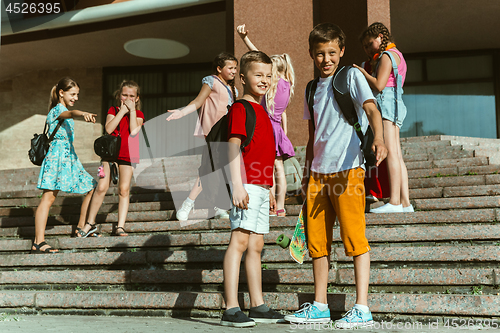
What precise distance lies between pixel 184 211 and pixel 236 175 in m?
2.06

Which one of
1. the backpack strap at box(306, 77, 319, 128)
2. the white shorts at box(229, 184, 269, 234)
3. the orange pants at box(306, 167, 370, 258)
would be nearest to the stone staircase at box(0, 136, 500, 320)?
the orange pants at box(306, 167, 370, 258)

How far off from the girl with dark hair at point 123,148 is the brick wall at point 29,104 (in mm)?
9511

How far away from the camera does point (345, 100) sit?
2977 millimetres

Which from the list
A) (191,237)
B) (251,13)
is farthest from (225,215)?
(251,13)

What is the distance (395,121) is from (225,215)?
2021mm

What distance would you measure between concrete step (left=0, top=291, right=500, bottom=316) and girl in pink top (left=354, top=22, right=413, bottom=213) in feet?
4.41

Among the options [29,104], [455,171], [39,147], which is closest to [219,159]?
[39,147]

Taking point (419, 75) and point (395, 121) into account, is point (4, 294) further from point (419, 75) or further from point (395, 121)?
point (419, 75)

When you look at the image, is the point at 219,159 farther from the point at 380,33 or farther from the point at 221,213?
the point at 380,33

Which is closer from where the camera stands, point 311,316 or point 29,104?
point 311,316

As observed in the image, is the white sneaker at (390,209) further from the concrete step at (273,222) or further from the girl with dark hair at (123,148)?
the girl with dark hair at (123,148)

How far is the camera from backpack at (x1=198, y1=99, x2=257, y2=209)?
307 cm

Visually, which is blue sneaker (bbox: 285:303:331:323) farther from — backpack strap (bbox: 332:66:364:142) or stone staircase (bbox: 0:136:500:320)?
backpack strap (bbox: 332:66:364:142)

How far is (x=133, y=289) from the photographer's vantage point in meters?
4.06
